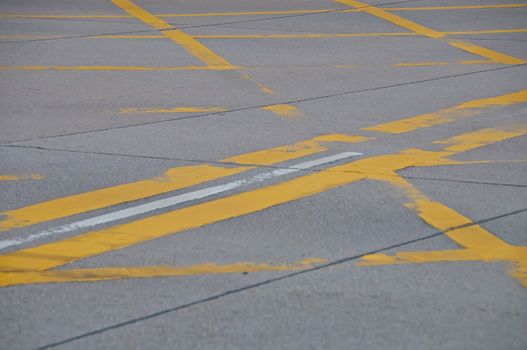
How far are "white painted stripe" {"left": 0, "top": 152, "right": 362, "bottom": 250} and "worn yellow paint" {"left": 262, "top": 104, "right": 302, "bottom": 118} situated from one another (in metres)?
1.44

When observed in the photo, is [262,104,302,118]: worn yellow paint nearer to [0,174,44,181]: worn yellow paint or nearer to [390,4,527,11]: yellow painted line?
[0,174,44,181]: worn yellow paint

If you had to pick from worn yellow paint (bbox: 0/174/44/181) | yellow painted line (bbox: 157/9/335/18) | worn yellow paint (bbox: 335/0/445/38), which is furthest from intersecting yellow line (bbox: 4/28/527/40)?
worn yellow paint (bbox: 0/174/44/181)

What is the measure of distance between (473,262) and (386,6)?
35.0 ft

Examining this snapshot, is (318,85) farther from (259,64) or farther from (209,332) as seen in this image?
(209,332)

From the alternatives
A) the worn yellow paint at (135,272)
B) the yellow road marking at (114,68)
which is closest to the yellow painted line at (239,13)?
the yellow road marking at (114,68)

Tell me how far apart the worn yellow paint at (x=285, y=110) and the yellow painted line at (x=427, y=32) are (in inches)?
128

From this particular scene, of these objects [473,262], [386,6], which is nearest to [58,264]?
[473,262]

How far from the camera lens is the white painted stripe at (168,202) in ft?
20.1

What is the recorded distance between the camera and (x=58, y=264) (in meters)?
5.63

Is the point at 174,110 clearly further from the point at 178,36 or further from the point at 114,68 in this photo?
the point at 178,36

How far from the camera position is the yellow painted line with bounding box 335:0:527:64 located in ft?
39.4

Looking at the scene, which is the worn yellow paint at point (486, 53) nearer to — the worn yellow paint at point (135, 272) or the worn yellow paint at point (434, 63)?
the worn yellow paint at point (434, 63)

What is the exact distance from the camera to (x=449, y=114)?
941 centimetres

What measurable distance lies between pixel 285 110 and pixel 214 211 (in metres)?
3.11
